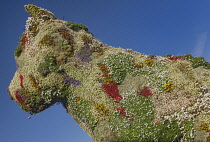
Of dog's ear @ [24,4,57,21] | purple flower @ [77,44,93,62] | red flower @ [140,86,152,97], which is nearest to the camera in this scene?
red flower @ [140,86,152,97]

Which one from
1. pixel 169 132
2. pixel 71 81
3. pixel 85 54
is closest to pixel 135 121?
pixel 169 132

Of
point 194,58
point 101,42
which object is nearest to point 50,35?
point 101,42

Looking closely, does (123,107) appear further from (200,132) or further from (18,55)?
(18,55)

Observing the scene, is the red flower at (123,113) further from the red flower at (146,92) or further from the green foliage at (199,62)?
the green foliage at (199,62)

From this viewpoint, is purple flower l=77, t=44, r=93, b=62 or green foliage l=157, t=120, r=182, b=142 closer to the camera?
green foliage l=157, t=120, r=182, b=142

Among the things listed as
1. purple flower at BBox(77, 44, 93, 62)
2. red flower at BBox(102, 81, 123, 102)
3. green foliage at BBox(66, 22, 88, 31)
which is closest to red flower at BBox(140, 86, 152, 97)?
red flower at BBox(102, 81, 123, 102)

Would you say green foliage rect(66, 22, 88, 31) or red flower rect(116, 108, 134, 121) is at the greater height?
green foliage rect(66, 22, 88, 31)

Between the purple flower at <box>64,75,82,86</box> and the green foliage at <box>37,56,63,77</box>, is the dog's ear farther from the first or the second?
the purple flower at <box>64,75,82,86</box>

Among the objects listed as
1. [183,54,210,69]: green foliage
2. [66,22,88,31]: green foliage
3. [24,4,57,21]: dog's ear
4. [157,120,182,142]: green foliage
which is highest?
[24,4,57,21]: dog's ear
